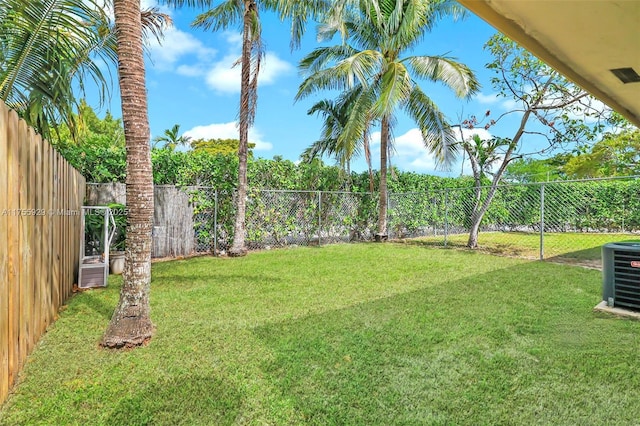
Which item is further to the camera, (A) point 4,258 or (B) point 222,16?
(B) point 222,16

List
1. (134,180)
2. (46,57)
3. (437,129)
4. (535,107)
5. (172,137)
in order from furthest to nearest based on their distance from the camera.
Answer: (172,137) < (437,129) < (535,107) < (46,57) < (134,180)

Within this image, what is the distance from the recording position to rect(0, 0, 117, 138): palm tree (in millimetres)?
4242

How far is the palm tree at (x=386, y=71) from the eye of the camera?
8891 millimetres

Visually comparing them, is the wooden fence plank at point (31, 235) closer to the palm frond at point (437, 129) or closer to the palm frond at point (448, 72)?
the palm frond at point (448, 72)

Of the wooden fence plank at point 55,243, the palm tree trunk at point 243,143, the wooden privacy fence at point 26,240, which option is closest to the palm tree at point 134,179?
the wooden privacy fence at point 26,240

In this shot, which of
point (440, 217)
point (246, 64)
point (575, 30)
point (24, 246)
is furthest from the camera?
point (440, 217)

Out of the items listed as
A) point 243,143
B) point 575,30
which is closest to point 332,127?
point 243,143

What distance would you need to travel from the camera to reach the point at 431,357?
8.89 ft

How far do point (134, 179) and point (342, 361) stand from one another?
97.3 inches

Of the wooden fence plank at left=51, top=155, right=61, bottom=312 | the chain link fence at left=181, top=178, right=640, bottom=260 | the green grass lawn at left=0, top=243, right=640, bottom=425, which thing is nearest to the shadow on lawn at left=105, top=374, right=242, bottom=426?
the green grass lawn at left=0, top=243, right=640, bottom=425

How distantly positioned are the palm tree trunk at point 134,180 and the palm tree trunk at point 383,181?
8414mm

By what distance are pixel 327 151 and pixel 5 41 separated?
11429mm

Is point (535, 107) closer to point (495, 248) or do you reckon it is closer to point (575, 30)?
point (495, 248)

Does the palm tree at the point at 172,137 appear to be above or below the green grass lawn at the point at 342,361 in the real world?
above
